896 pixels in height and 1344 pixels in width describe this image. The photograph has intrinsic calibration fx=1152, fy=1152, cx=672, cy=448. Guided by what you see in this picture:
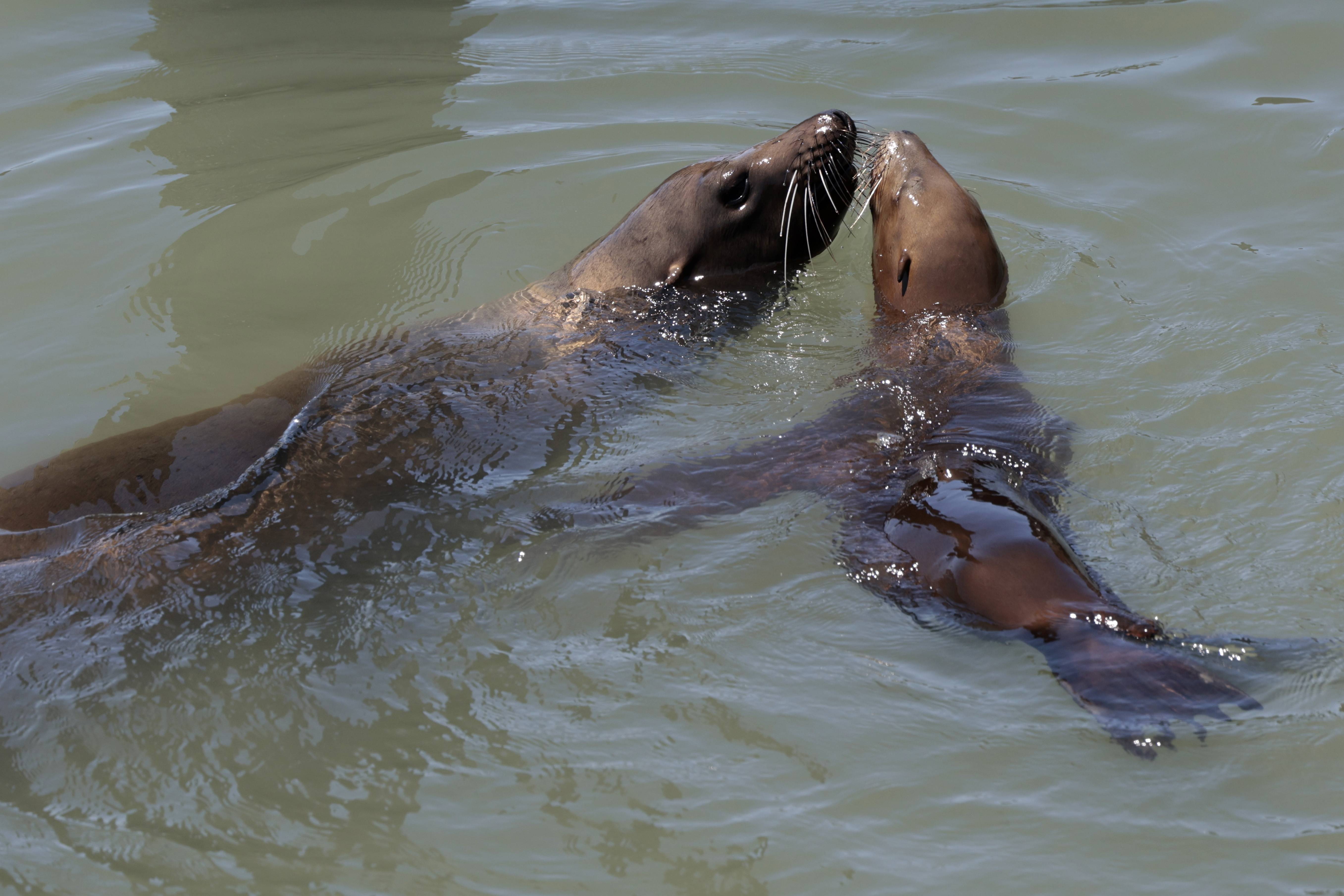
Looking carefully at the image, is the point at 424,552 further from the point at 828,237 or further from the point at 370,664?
the point at 828,237

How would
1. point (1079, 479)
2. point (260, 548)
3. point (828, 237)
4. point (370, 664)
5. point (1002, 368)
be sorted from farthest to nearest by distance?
1. point (828, 237)
2. point (1002, 368)
3. point (1079, 479)
4. point (260, 548)
5. point (370, 664)

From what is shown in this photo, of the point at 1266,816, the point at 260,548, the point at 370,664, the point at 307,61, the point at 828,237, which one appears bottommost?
the point at 1266,816

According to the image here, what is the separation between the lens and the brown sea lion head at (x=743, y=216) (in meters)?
5.51

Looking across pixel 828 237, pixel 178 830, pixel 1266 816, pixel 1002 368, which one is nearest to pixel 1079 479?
pixel 1002 368

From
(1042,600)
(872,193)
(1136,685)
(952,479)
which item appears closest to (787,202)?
(872,193)

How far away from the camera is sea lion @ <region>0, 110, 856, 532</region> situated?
197 inches

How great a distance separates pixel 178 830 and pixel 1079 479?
321 centimetres

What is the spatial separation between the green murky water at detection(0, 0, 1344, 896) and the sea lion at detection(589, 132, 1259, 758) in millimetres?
118

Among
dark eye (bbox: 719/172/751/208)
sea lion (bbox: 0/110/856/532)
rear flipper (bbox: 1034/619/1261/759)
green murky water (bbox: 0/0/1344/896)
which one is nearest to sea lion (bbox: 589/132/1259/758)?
rear flipper (bbox: 1034/619/1261/759)

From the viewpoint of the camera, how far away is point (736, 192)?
18.4 feet

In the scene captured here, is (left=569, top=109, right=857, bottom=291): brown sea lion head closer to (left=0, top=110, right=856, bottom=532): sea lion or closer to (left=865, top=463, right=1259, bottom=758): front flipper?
(left=0, top=110, right=856, bottom=532): sea lion

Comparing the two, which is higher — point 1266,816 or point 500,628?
point 500,628

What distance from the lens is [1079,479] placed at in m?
4.30

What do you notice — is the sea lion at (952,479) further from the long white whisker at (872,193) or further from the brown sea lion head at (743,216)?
the brown sea lion head at (743,216)
